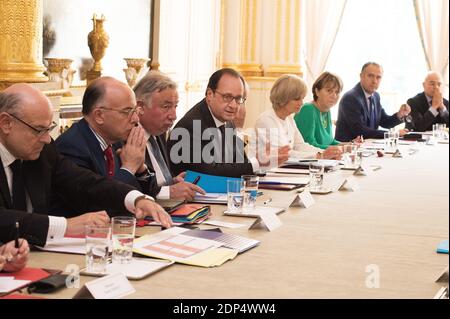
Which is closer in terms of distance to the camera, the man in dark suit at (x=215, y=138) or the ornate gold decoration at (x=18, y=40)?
the man in dark suit at (x=215, y=138)

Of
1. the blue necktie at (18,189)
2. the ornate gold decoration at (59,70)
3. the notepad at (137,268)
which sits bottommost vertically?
the notepad at (137,268)

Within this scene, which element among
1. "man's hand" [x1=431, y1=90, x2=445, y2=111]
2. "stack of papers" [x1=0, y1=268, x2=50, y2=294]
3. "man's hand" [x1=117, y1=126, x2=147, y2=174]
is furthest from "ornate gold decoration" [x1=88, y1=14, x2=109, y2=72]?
"stack of papers" [x1=0, y1=268, x2=50, y2=294]

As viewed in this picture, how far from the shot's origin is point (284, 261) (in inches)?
99.9

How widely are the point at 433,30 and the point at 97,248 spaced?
28.9 feet

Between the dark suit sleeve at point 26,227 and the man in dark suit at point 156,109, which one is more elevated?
the man in dark suit at point 156,109

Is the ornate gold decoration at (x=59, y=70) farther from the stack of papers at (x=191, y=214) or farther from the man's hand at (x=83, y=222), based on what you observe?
the man's hand at (x=83, y=222)

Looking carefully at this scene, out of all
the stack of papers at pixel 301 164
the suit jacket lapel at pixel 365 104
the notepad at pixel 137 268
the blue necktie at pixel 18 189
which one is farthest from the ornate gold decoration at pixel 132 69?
the notepad at pixel 137 268

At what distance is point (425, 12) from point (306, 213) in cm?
750

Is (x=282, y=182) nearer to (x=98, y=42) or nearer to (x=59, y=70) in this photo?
(x=59, y=70)

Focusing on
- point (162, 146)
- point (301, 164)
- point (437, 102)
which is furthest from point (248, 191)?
point (437, 102)

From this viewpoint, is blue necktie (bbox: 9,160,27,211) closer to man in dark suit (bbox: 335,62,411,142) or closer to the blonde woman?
the blonde woman

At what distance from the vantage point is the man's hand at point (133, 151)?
3.50 metres

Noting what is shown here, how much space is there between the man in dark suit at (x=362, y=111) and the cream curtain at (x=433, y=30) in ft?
7.86

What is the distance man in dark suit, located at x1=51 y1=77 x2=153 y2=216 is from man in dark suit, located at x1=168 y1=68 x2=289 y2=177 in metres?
0.74
